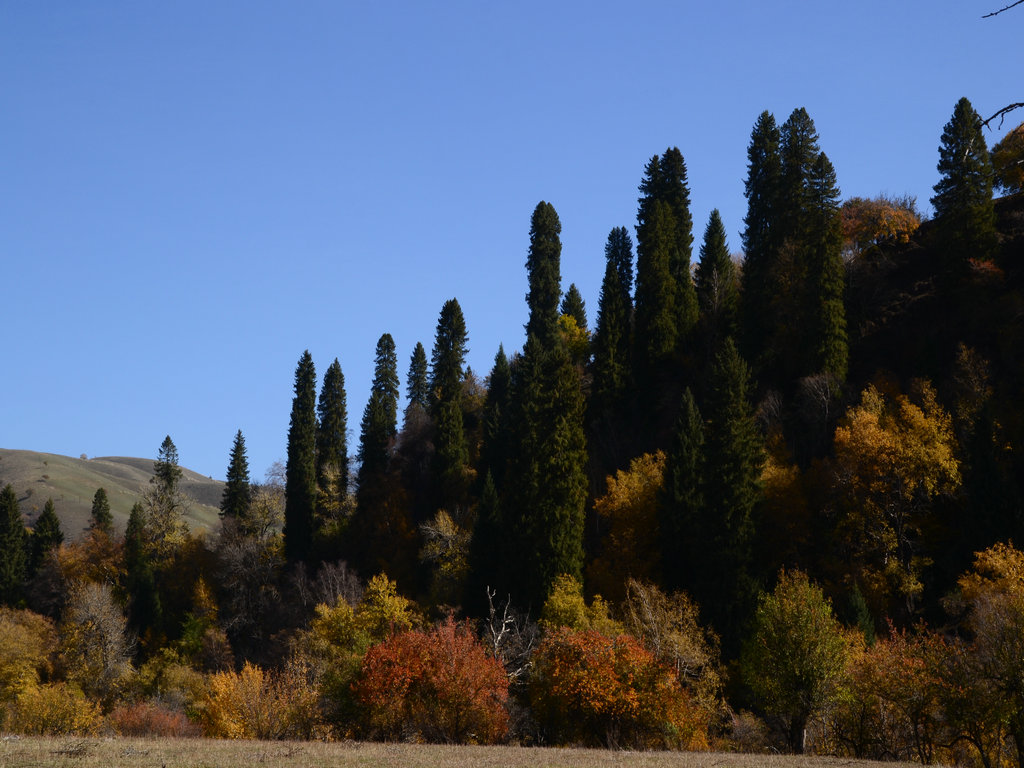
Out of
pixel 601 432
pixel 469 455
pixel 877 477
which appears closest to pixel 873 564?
pixel 877 477

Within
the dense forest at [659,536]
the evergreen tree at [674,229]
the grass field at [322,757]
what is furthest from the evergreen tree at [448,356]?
the grass field at [322,757]

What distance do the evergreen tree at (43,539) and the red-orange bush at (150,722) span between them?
142 feet

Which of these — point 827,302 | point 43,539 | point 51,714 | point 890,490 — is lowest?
point 51,714

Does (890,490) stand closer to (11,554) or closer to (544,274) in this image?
(544,274)

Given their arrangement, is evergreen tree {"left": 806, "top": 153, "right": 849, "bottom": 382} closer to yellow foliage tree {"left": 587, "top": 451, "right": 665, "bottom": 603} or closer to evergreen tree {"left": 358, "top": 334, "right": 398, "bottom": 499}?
yellow foliage tree {"left": 587, "top": 451, "right": 665, "bottom": 603}

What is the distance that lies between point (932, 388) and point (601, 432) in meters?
26.4

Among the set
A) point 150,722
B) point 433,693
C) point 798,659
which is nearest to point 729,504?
point 798,659

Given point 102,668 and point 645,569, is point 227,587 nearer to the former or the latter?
point 102,668

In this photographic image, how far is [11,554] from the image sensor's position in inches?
3787

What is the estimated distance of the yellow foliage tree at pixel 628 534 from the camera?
56094 mm

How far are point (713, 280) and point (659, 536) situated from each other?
30.6 metres

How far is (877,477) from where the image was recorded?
51.9 meters

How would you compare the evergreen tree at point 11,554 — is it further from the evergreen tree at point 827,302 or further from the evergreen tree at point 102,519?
the evergreen tree at point 827,302

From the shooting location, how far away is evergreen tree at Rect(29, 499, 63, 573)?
330 ft
